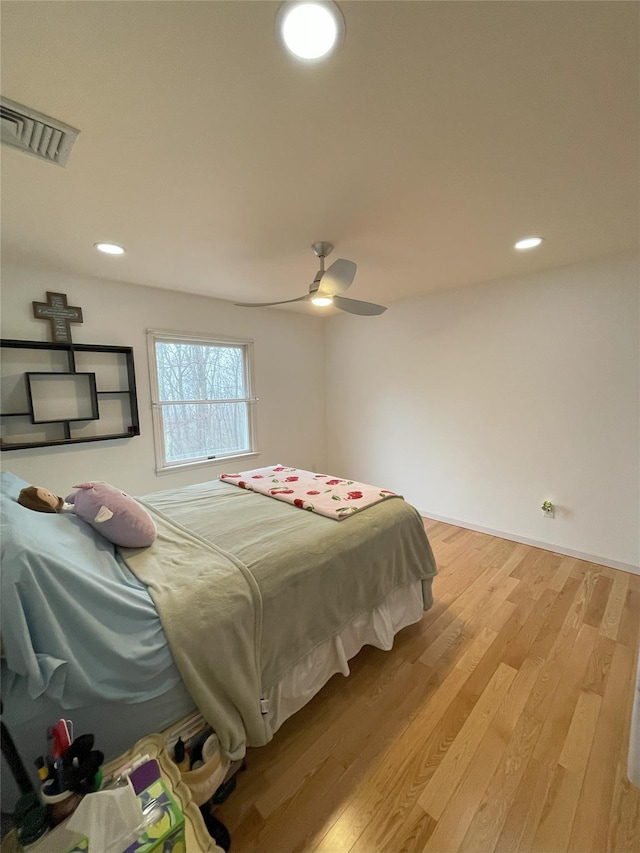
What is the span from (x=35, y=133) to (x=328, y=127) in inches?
42.6

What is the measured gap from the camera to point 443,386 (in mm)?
3439

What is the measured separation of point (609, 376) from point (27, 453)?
14.7 feet

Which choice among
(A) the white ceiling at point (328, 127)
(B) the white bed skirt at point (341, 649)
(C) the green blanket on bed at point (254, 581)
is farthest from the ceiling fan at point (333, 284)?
(B) the white bed skirt at point (341, 649)

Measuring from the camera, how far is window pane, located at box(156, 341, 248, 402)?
320 cm

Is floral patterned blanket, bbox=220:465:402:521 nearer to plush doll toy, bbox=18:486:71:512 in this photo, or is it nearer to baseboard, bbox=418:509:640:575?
plush doll toy, bbox=18:486:71:512

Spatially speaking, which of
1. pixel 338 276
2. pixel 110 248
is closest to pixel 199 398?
pixel 110 248

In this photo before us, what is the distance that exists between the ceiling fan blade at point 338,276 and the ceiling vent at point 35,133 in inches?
47.9

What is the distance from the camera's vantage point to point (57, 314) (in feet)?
8.33

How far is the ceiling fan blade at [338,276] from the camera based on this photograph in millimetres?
1902

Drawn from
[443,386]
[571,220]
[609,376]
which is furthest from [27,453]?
[609,376]

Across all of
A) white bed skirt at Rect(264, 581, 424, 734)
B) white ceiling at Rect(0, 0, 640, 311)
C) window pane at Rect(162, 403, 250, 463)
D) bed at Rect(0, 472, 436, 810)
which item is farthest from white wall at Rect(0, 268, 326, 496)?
white bed skirt at Rect(264, 581, 424, 734)

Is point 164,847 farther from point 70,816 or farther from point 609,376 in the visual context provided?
point 609,376

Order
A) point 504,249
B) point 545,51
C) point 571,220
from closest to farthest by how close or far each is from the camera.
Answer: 1. point 545,51
2. point 571,220
3. point 504,249

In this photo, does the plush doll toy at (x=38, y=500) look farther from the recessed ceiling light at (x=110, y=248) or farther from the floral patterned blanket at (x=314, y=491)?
the recessed ceiling light at (x=110, y=248)
